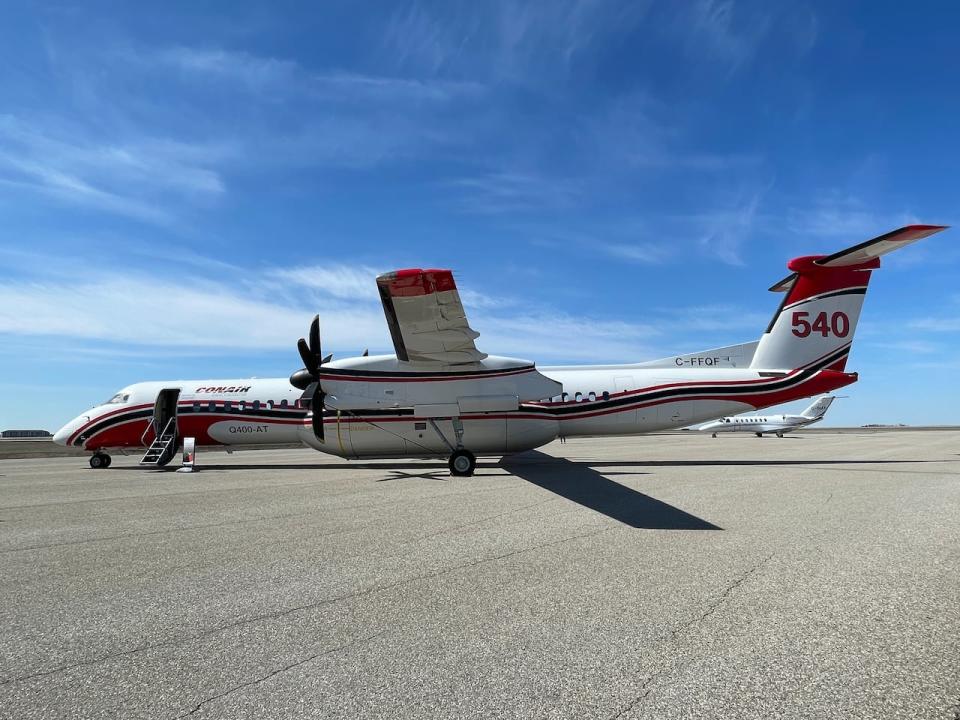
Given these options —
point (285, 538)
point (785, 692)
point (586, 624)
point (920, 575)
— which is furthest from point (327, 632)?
point (920, 575)

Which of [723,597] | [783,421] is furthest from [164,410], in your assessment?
[783,421]

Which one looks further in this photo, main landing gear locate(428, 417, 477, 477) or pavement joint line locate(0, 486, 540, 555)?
main landing gear locate(428, 417, 477, 477)

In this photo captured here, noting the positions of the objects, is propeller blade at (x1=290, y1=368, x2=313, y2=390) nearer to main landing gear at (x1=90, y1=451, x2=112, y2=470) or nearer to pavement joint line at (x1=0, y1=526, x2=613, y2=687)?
main landing gear at (x1=90, y1=451, x2=112, y2=470)

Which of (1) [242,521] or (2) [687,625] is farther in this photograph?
(1) [242,521]

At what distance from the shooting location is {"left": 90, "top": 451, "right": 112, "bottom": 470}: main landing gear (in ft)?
72.7

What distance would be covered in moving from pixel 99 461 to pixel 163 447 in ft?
10.9

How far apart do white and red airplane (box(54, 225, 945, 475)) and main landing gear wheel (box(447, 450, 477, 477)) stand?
4 centimetres

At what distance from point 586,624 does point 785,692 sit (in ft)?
4.70

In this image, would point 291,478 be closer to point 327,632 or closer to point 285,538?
point 285,538

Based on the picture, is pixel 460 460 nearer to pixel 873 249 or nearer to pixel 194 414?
pixel 194 414

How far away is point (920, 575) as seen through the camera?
5691 mm

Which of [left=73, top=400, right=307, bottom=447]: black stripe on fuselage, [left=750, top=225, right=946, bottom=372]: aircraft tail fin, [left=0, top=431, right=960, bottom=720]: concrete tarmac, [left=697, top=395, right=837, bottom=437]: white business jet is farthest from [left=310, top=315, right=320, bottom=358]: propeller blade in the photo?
[left=697, top=395, right=837, bottom=437]: white business jet

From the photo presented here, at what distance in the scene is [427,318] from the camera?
1459cm

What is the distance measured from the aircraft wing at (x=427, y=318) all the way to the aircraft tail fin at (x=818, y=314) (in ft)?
35.2
